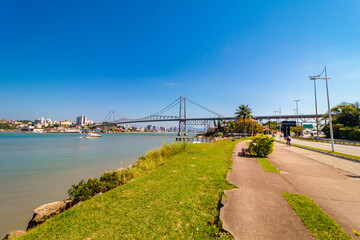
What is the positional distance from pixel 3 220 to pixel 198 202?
733 cm

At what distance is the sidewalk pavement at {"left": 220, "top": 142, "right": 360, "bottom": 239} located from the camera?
10.7 feet

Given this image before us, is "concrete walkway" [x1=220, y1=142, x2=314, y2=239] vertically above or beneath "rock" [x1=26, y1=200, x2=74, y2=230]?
above

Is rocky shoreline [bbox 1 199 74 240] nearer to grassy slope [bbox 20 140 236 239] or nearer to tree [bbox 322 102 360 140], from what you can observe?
grassy slope [bbox 20 140 236 239]

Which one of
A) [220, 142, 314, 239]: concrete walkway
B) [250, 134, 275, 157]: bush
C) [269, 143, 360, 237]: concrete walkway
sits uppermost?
[250, 134, 275, 157]: bush

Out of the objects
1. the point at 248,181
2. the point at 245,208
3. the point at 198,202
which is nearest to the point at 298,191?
the point at 248,181

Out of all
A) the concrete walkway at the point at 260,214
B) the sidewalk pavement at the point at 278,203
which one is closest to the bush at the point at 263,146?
the sidewalk pavement at the point at 278,203

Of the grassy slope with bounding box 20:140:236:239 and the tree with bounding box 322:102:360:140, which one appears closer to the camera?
the grassy slope with bounding box 20:140:236:239

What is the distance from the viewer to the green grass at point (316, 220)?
3107 mm

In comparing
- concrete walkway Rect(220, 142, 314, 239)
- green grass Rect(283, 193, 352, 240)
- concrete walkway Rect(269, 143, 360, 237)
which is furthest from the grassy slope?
concrete walkway Rect(269, 143, 360, 237)

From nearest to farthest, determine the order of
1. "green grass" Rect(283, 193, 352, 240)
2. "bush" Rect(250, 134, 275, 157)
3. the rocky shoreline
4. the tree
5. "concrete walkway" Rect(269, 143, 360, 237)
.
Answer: "green grass" Rect(283, 193, 352, 240) → "concrete walkway" Rect(269, 143, 360, 237) → the rocky shoreline → "bush" Rect(250, 134, 275, 157) → the tree

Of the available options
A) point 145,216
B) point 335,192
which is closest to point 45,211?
point 145,216

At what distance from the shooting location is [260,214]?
378cm

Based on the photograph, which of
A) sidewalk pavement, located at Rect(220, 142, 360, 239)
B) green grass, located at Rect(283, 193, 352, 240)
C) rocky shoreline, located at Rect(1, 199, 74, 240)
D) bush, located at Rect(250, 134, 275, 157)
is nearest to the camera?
green grass, located at Rect(283, 193, 352, 240)

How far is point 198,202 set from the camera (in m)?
4.41
